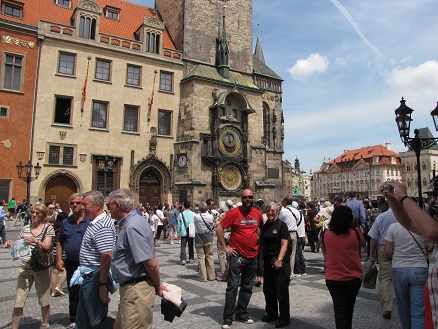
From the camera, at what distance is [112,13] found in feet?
91.7

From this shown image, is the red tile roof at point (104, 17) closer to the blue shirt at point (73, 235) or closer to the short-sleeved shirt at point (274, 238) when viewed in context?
the blue shirt at point (73, 235)

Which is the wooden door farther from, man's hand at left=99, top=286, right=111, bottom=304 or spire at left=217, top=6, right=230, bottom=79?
man's hand at left=99, top=286, right=111, bottom=304

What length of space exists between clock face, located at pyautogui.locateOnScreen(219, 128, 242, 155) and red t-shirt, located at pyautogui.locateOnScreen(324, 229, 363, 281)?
21428 mm

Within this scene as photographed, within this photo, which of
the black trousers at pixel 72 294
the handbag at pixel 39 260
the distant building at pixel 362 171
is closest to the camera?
the handbag at pixel 39 260

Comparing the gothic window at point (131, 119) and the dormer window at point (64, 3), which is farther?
the dormer window at point (64, 3)

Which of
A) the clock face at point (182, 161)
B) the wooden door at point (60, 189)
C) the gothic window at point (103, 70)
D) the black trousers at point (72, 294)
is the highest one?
the gothic window at point (103, 70)

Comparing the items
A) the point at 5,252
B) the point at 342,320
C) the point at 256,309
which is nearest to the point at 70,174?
the point at 5,252

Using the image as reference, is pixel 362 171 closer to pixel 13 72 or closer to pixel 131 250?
pixel 13 72

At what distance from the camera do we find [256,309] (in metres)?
6.46

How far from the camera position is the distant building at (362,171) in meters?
90.2

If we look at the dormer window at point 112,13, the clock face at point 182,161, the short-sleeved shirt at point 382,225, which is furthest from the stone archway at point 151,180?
the short-sleeved shirt at point 382,225

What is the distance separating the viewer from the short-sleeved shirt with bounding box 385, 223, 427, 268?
430 centimetres

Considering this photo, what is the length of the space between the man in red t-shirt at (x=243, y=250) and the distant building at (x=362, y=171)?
79322 millimetres

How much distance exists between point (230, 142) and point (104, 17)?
13.1 m
